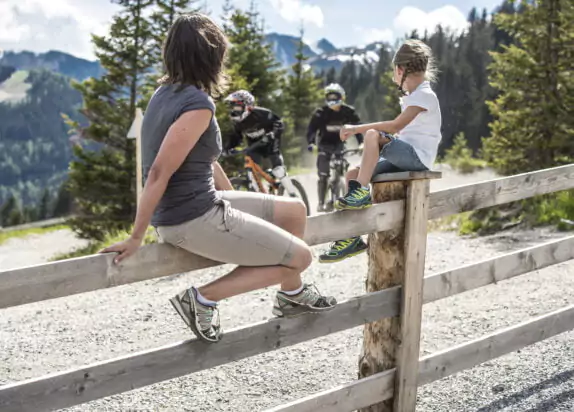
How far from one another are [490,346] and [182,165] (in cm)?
283

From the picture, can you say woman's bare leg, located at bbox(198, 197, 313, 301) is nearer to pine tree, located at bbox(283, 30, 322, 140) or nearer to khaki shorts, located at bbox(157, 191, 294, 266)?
khaki shorts, located at bbox(157, 191, 294, 266)

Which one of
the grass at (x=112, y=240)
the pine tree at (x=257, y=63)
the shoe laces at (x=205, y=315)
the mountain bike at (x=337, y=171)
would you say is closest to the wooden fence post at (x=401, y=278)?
the shoe laces at (x=205, y=315)

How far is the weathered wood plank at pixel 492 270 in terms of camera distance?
4.06m

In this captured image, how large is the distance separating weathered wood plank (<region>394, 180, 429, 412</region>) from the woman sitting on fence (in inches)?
37.4

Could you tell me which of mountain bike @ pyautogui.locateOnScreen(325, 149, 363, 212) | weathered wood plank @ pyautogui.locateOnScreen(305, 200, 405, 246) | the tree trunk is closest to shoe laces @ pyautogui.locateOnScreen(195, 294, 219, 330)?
weathered wood plank @ pyautogui.locateOnScreen(305, 200, 405, 246)

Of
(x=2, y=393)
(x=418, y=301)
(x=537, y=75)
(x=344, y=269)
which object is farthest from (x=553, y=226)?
(x=2, y=393)

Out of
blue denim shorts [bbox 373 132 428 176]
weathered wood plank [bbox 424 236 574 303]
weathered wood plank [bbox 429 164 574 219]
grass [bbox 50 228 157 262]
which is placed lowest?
grass [bbox 50 228 157 262]

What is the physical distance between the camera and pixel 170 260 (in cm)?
289

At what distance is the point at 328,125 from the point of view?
38.3 feet

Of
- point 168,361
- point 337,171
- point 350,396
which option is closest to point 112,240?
point 337,171

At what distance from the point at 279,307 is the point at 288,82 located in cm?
4725

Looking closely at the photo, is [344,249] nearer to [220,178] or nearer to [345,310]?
[345,310]

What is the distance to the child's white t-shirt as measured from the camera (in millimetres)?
4137

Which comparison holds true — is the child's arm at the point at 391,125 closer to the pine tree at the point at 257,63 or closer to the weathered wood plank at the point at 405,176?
the weathered wood plank at the point at 405,176
